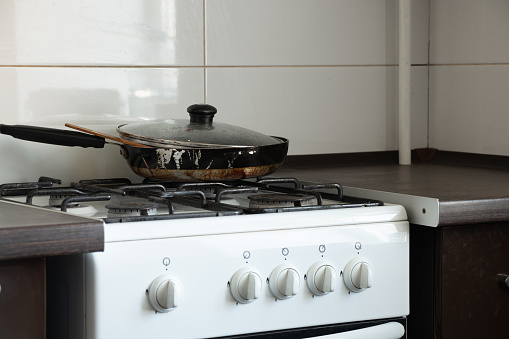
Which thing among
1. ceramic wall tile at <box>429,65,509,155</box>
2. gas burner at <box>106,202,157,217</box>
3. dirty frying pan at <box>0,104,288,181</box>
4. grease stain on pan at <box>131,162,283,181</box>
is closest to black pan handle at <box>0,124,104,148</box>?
dirty frying pan at <box>0,104,288,181</box>

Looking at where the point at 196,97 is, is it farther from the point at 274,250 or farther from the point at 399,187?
the point at 274,250

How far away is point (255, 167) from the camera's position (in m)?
1.43

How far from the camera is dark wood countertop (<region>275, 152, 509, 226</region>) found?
4.24 ft

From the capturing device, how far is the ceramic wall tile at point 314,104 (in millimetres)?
1787

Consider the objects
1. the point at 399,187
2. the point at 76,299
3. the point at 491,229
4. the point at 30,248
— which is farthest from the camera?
the point at 399,187

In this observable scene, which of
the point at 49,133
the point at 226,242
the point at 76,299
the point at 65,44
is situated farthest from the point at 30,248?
the point at 65,44

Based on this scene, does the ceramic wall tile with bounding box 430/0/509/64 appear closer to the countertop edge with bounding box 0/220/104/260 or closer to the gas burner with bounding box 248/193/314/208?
the gas burner with bounding box 248/193/314/208

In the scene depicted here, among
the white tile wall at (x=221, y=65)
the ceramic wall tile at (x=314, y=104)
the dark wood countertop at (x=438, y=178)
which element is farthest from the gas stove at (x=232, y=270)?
the ceramic wall tile at (x=314, y=104)

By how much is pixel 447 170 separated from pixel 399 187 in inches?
16.6

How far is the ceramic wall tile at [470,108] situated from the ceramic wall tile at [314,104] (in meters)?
0.13

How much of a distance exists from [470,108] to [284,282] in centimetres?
Result: 101

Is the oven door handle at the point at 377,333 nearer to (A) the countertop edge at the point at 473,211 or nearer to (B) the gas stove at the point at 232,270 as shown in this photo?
(B) the gas stove at the point at 232,270

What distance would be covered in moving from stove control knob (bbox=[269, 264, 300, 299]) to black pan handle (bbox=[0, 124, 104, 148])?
1.55 feet

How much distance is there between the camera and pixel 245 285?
1.13 m
